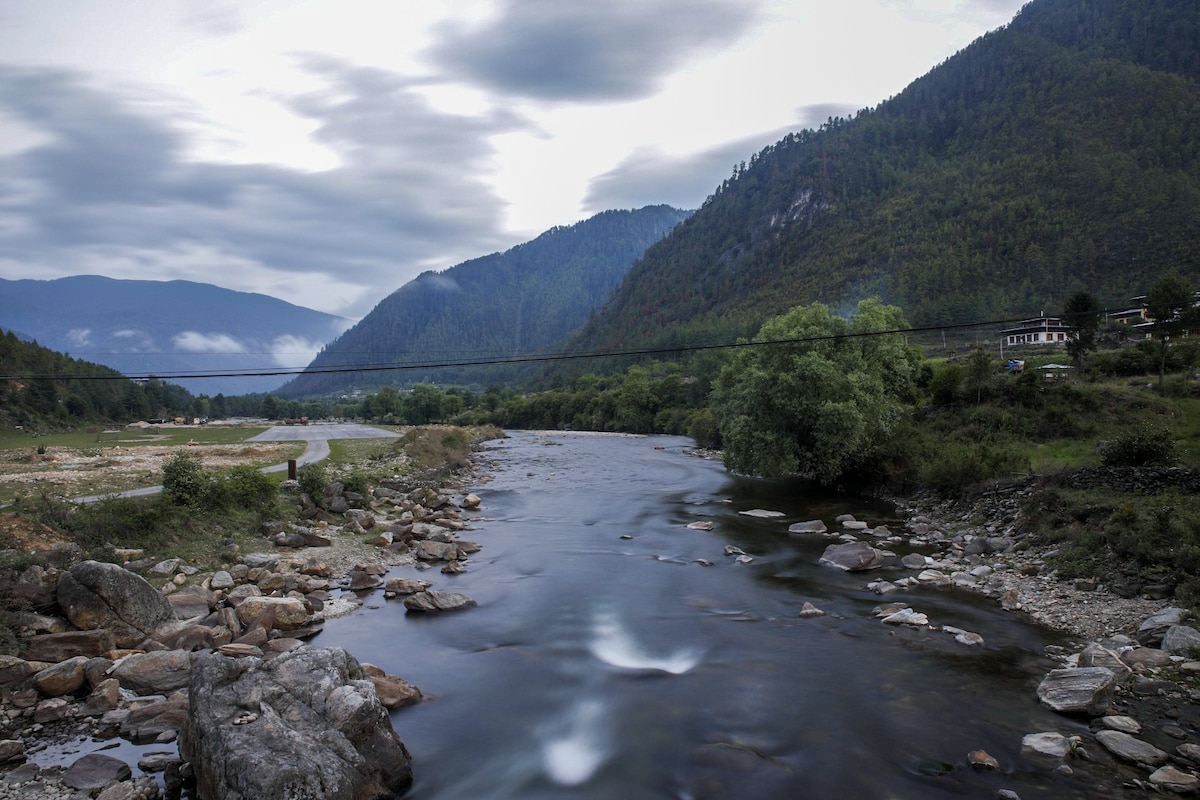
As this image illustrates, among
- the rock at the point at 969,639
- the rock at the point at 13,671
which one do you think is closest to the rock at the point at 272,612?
the rock at the point at 13,671

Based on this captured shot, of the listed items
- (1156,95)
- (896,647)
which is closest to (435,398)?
(896,647)

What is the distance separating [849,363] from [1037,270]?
8922 cm

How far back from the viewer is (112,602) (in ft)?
51.5

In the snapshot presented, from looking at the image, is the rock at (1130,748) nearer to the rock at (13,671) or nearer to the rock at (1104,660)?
the rock at (1104,660)

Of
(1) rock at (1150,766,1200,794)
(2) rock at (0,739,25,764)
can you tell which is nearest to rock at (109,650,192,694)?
(2) rock at (0,739,25,764)

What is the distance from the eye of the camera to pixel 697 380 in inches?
4065

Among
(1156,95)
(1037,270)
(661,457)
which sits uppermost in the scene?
(1156,95)

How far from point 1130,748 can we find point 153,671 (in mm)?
18292

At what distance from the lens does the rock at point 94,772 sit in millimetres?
10336

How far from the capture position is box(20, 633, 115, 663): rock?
14.1 m

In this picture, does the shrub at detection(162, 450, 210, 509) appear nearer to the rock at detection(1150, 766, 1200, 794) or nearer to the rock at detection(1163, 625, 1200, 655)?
the rock at detection(1150, 766, 1200, 794)

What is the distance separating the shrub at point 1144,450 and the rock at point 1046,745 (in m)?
16.8

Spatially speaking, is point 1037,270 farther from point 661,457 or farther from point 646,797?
point 646,797

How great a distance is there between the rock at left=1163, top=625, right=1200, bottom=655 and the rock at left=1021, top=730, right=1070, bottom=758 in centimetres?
486
